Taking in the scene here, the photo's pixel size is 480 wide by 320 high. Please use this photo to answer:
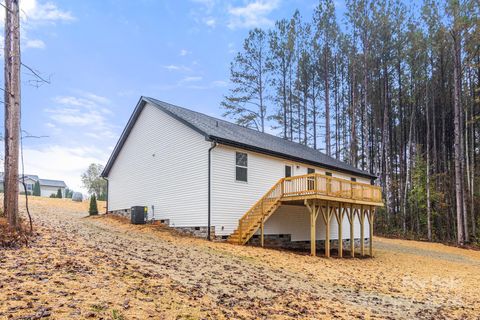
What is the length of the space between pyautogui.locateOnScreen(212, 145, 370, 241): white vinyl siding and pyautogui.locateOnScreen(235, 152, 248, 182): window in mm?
180

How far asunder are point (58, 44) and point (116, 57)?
4.92m

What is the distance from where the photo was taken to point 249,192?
49.6ft

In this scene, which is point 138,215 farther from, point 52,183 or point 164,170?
point 52,183

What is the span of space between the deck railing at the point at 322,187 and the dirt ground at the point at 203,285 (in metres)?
2.71

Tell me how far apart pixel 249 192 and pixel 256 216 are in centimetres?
122

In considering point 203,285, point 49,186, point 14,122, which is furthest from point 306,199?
point 49,186

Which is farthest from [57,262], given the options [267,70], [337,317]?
[267,70]

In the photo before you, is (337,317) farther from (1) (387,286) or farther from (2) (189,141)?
(2) (189,141)

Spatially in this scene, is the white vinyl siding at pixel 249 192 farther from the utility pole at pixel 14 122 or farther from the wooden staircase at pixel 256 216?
the utility pole at pixel 14 122

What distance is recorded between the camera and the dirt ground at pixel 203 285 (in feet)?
15.7

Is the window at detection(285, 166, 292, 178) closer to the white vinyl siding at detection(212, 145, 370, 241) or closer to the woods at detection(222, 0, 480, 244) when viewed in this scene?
the white vinyl siding at detection(212, 145, 370, 241)

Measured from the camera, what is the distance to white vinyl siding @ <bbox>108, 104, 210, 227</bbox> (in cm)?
1430

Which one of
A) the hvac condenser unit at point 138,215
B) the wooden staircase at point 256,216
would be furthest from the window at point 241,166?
the hvac condenser unit at point 138,215

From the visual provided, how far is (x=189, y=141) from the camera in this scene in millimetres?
14992
